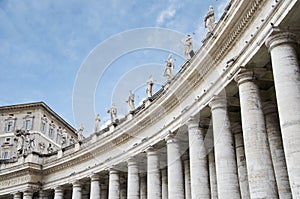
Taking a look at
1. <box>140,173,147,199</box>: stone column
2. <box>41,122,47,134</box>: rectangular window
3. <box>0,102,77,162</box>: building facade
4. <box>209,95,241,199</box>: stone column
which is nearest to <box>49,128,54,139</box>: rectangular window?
<box>0,102,77,162</box>: building facade

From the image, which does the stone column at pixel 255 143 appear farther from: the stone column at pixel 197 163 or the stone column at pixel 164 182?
the stone column at pixel 164 182

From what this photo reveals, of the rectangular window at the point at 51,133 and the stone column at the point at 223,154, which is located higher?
the rectangular window at the point at 51,133

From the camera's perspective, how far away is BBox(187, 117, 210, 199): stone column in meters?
23.9

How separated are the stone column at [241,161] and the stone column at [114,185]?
1447cm

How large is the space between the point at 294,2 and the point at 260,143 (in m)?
6.60

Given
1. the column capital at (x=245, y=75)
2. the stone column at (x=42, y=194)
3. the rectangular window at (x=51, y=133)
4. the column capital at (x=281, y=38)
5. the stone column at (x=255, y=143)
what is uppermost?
the rectangular window at (x=51, y=133)

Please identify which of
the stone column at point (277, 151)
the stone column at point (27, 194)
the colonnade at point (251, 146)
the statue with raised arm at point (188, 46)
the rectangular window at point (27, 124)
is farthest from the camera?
the rectangular window at point (27, 124)

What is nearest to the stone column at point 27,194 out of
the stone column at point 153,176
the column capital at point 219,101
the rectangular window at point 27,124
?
the stone column at point 153,176

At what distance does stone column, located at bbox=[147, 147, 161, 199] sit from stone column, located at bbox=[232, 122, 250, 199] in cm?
726

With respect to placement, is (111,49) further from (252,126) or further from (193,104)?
(252,126)

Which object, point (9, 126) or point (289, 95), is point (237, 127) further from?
point (9, 126)

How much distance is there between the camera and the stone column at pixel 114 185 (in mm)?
36156

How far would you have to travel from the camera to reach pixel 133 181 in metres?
33.3

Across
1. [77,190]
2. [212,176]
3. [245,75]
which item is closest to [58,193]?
[77,190]
